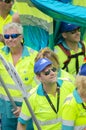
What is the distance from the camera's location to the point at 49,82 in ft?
16.7

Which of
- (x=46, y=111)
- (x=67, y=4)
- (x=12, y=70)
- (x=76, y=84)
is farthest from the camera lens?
(x=67, y=4)

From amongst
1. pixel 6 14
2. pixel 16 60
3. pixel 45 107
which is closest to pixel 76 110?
pixel 45 107

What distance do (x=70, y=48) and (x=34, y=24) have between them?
865 mm

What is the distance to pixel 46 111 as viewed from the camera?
510 centimetres

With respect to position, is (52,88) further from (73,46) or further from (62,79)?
(73,46)

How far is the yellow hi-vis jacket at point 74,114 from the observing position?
4727mm

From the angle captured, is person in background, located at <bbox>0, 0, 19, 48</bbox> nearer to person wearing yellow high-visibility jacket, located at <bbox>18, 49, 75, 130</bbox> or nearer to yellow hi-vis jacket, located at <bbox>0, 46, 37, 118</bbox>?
yellow hi-vis jacket, located at <bbox>0, 46, 37, 118</bbox>

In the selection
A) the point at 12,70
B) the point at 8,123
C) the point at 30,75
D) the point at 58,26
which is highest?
the point at 12,70

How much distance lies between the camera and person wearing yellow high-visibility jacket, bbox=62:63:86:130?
4711mm

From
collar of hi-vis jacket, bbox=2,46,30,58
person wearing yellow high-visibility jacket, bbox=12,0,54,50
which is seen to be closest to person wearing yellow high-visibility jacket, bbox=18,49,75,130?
collar of hi-vis jacket, bbox=2,46,30,58

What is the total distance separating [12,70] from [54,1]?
225cm

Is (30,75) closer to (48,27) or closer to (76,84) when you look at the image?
(48,27)

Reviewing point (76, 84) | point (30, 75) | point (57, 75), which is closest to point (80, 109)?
point (76, 84)

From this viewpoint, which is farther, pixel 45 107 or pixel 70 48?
pixel 70 48
